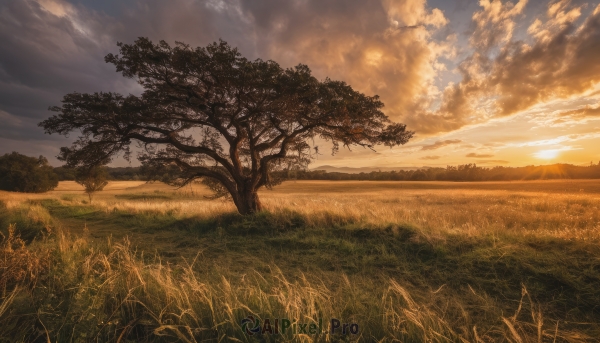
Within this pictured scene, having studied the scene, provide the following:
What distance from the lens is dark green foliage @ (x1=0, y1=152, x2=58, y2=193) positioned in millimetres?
48500

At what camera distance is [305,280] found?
373 cm

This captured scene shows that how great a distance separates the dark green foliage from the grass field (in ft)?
165

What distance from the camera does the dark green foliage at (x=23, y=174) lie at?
48500 millimetres

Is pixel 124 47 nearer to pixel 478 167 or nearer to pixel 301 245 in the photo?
pixel 301 245

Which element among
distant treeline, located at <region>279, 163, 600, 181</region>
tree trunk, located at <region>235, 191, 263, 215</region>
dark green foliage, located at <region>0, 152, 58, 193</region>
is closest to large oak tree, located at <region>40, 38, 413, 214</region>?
tree trunk, located at <region>235, 191, 263, 215</region>

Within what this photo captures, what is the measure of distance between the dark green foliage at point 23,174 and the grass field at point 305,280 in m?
50.2

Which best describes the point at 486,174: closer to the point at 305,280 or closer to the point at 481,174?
the point at 481,174

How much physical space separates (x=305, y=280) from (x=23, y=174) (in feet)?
221

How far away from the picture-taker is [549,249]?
21.8ft

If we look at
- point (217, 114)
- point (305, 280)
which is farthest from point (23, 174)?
point (305, 280)

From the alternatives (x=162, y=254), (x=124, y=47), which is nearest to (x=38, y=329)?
(x=162, y=254)

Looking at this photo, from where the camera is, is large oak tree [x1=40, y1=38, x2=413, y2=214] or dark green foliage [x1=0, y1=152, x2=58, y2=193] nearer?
large oak tree [x1=40, y1=38, x2=413, y2=214]

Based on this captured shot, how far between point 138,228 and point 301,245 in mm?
9043

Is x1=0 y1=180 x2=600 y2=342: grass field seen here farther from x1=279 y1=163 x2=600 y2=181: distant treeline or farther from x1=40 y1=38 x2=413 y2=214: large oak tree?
x1=279 y1=163 x2=600 y2=181: distant treeline
